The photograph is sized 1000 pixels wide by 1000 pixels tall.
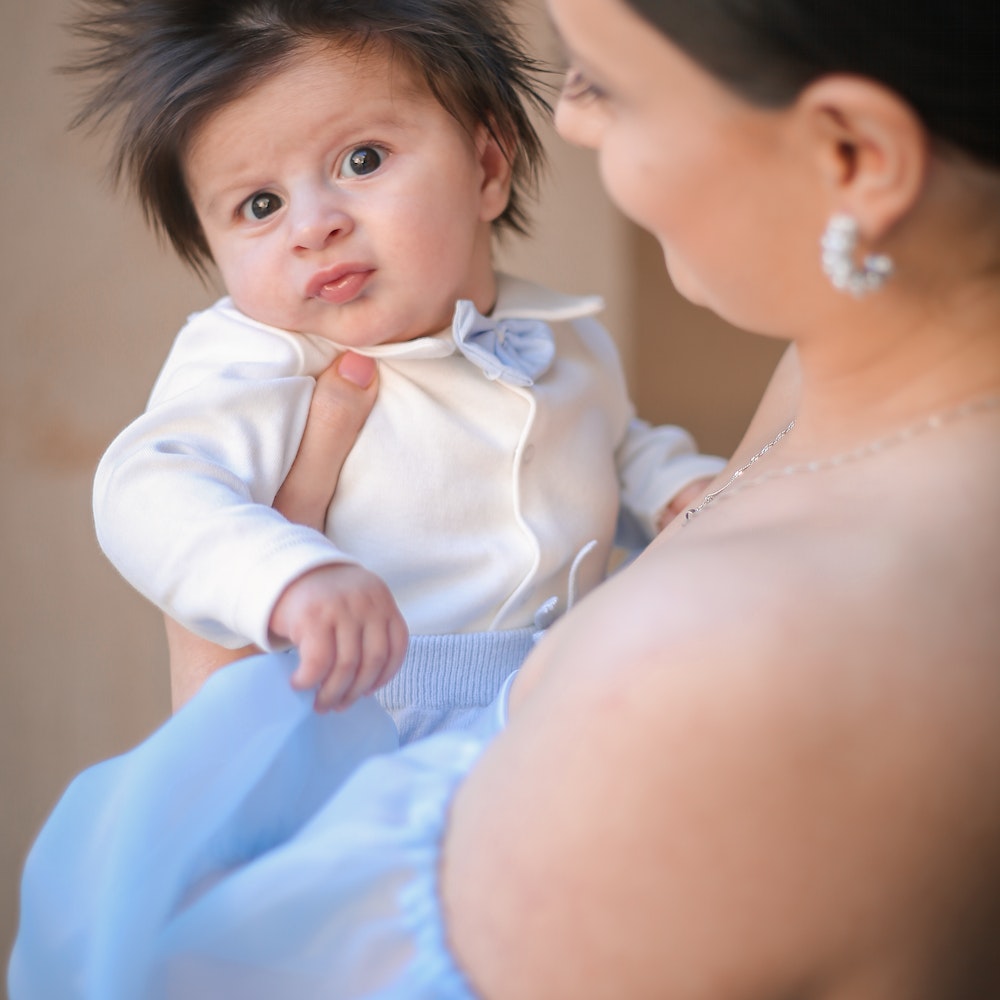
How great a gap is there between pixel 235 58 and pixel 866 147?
0.68 m

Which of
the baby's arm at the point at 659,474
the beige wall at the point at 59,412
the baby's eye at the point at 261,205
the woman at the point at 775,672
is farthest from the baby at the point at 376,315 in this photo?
the beige wall at the point at 59,412

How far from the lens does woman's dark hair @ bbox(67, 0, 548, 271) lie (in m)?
1.05

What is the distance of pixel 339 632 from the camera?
2.60ft

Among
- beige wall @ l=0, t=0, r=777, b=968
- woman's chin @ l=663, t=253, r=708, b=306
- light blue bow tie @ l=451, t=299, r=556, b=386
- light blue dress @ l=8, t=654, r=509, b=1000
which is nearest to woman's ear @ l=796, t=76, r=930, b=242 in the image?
woman's chin @ l=663, t=253, r=708, b=306

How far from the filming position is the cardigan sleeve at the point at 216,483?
84 cm

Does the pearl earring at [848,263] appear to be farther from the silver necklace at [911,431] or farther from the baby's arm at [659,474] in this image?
the baby's arm at [659,474]

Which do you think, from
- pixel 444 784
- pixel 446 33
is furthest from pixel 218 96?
pixel 444 784

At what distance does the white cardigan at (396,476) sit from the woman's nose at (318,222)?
0.33 ft

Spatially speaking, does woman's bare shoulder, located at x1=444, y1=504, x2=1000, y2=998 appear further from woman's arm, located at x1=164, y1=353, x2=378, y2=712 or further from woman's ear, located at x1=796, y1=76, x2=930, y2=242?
woman's arm, located at x1=164, y1=353, x2=378, y2=712

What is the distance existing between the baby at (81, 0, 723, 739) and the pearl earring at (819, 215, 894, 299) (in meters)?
0.53

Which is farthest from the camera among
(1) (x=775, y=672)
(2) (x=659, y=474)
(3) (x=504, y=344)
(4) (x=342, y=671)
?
(2) (x=659, y=474)

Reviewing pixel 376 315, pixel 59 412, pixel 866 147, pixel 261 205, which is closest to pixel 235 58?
pixel 261 205

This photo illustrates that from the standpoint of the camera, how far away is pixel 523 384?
1.11 meters

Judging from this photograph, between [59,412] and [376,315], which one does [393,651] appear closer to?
[376,315]
